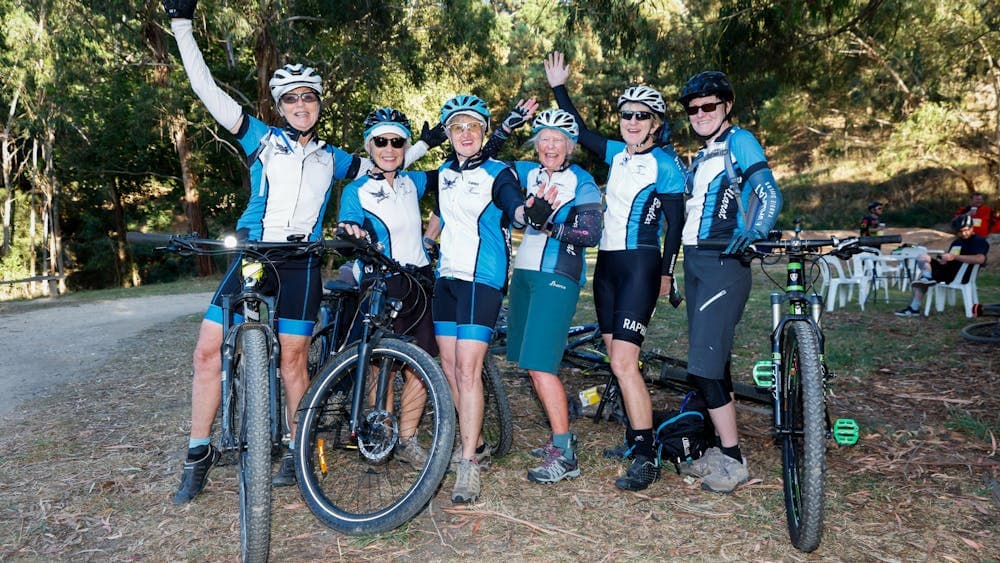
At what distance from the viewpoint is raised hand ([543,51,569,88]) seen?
5073 millimetres

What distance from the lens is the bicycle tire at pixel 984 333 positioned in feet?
25.8

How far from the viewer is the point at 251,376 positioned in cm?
335

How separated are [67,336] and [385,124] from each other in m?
9.10

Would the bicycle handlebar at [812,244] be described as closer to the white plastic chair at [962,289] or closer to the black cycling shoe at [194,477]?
the black cycling shoe at [194,477]

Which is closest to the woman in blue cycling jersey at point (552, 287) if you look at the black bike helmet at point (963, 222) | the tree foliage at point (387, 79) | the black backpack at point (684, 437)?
the black backpack at point (684, 437)

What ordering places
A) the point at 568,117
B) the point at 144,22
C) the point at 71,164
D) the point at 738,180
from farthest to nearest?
the point at 71,164 → the point at 144,22 → the point at 568,117 → the point at 738,180

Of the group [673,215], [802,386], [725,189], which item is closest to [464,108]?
[673,215]

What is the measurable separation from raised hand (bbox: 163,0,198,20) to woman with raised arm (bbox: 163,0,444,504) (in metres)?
0.24

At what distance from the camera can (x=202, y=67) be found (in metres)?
4.02

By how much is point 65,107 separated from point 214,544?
20986mm

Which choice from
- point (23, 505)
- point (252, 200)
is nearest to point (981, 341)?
point (252, 200)

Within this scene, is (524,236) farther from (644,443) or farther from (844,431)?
(844,431)

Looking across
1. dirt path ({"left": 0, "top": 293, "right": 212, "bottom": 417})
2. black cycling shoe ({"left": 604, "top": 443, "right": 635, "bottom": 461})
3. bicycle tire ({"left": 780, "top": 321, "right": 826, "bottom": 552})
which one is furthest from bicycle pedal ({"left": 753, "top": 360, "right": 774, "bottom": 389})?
dirt path ({"left": 0, "top": 293, "right": 212, "bottom": 417})

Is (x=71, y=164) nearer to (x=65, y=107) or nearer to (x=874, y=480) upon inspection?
(x=65, y=107)
